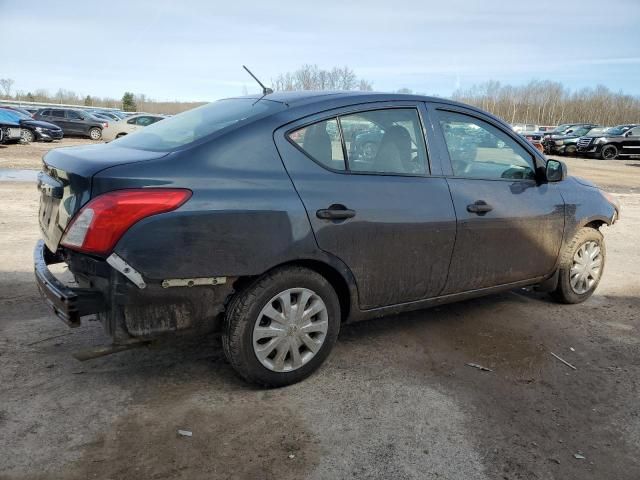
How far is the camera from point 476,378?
3.47 metres

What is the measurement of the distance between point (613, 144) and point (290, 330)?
28167 millimetres

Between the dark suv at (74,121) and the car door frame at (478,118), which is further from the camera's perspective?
the dark suv at (74,121)

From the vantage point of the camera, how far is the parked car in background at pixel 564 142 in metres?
28.5

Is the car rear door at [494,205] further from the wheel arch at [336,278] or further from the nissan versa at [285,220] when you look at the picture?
the wheel arch at [336,278]

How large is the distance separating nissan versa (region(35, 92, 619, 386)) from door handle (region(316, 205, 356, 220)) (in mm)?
11

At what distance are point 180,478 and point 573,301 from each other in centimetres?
379

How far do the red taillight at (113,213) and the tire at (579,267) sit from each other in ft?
11.2

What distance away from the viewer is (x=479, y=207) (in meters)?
3.82

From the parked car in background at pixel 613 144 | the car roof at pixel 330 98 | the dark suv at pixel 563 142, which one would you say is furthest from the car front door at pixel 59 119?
the car roof at pixel 330 98

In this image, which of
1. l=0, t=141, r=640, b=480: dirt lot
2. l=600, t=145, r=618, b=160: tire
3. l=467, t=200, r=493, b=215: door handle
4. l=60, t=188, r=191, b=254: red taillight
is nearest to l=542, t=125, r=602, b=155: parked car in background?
l=600, t=145, r=618, b=160: tire

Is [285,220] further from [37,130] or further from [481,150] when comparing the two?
[37,130]

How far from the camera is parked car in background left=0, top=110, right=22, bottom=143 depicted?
61.5 feet

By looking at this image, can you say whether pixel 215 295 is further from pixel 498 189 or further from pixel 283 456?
pixel 498 189

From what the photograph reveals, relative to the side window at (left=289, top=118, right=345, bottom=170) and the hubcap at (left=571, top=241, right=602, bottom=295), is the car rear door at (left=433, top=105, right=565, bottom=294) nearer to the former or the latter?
the hubcap at (left=571, top=241, right=602, bottom=295)
